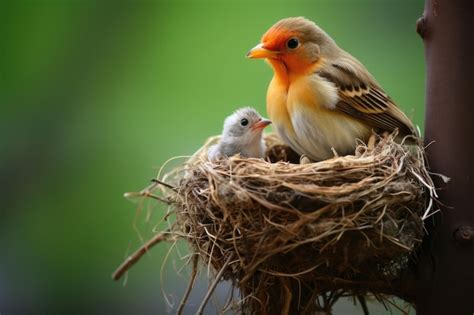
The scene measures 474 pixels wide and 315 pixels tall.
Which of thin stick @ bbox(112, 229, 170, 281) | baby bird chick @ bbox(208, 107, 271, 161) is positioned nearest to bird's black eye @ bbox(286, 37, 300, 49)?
baby bird chick @ bbox(208, 107, 271, 161)

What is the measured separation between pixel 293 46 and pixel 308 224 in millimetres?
1307

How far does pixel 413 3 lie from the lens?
4914mm

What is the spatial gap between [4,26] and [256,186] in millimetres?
2099

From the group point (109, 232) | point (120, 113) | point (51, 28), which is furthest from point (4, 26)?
point (109, 232)

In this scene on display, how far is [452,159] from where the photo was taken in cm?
306

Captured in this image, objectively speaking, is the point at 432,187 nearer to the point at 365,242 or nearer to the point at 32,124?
the point at 365,242

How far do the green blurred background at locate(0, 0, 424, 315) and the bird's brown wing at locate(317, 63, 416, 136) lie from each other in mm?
797

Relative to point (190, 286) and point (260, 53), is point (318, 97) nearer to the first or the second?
point (260, 53)

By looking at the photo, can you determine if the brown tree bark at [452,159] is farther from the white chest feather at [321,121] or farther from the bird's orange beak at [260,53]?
the bird's orange beak at [260,53]

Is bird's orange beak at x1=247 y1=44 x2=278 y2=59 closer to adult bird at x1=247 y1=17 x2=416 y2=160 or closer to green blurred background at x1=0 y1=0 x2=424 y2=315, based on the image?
adult bird at x1=247 y1=17 x2=416 y2=160

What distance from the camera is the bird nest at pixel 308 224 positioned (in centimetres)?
292

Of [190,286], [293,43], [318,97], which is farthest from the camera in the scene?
[293,43]

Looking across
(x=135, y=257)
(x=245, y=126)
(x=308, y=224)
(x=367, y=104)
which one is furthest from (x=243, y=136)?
(x=308, y=224)

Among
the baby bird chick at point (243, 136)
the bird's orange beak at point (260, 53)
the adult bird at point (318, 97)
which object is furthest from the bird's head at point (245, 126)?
the bird's orange beak at point (260, 53)
